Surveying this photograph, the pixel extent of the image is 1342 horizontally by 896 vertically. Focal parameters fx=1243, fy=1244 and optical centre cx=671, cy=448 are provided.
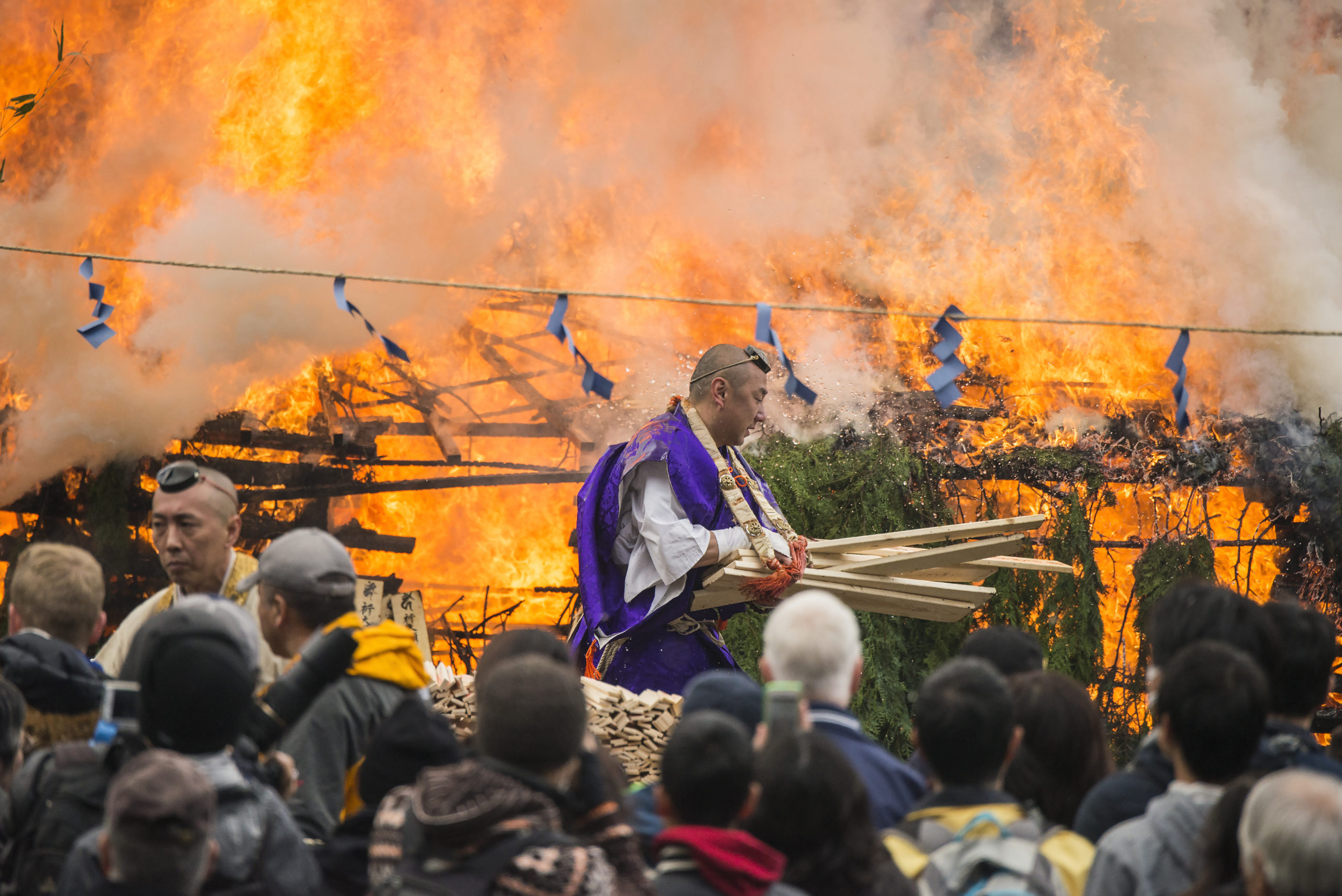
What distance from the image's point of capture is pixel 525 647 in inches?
114

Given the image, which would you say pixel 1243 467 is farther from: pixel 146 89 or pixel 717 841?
pixel 146 89

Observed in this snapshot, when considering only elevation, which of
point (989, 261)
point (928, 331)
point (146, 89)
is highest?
point (146, 89)

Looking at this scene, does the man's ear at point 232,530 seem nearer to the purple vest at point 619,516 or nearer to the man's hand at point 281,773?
the purple vest at point 619,516

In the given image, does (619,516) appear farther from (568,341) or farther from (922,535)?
(922,535)

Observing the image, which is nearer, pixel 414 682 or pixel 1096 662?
pixel 414 682

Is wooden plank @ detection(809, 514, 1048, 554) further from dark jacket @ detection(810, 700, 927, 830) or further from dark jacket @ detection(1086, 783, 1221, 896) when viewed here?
dark jacket @ detection(1086, 783, 1221, 896)

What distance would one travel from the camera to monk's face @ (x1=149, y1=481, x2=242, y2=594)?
4.23 metres

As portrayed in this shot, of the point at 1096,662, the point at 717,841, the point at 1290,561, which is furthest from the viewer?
the point at 1290,561

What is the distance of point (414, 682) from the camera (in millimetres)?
3084

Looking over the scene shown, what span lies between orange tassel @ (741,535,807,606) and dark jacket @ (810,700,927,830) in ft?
6.92

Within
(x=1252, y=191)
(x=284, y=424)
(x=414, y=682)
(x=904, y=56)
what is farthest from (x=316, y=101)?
(x=1252, y=191)

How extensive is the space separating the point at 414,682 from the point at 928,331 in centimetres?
533

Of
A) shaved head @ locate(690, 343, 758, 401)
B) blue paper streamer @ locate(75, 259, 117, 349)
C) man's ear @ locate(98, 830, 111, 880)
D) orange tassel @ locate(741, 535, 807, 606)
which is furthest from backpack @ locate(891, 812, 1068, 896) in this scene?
blue paper streamer @ locate(75, 259, 117, 349)

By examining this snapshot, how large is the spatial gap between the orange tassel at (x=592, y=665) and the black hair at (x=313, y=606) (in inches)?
87.1
